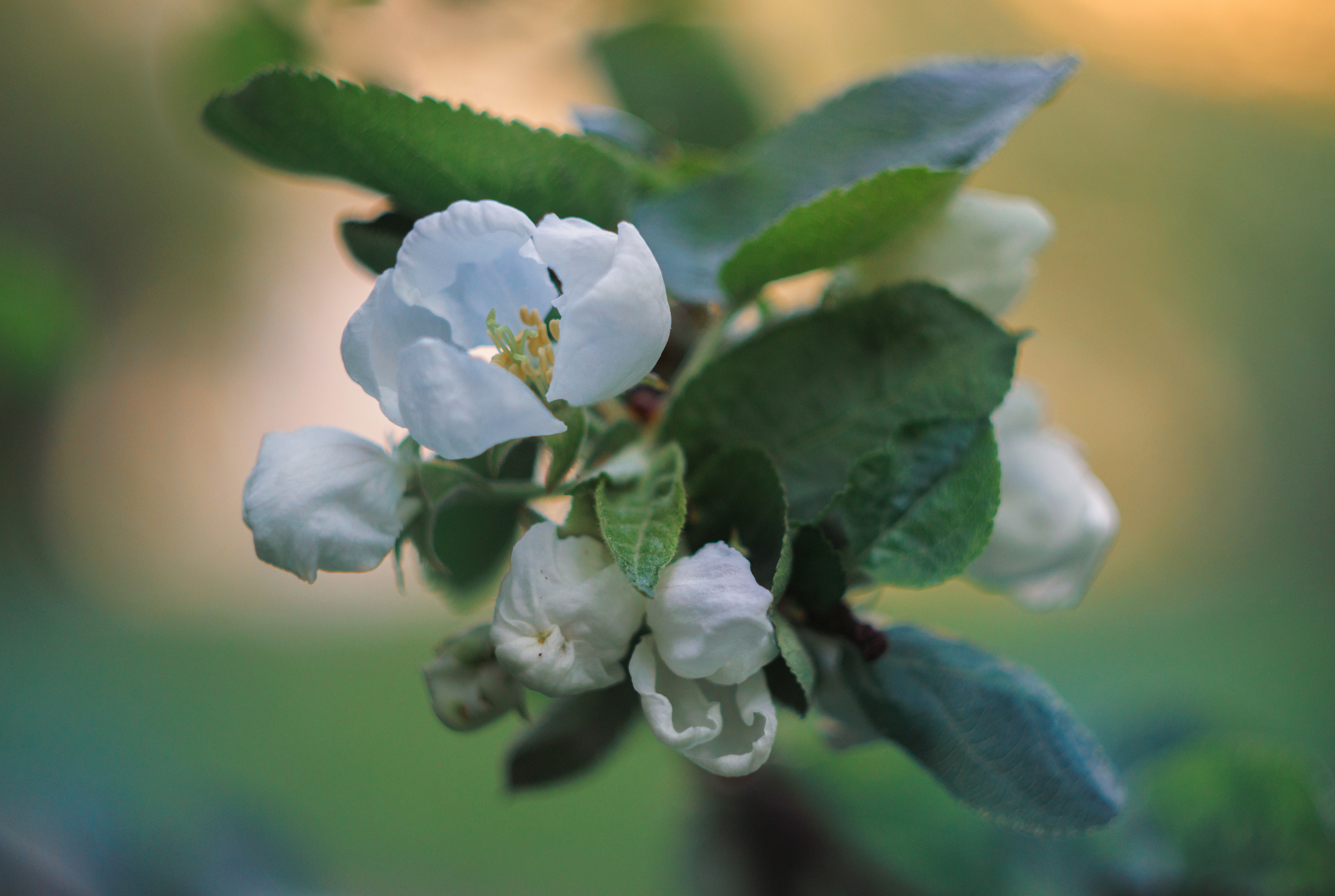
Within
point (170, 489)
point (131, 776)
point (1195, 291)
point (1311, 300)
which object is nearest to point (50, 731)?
point (131, 776)

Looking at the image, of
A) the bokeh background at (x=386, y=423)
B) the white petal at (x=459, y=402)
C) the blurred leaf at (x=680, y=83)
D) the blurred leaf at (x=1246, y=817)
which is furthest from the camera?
the bokeh background at (x=386, y=423)

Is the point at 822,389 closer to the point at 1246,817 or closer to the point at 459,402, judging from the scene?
the point at 459,402

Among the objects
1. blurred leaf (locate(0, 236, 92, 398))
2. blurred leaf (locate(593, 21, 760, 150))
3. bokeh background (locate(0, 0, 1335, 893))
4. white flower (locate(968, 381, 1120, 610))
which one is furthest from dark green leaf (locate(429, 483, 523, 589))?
blurred leaf (locate(0, 236, 92, 398))

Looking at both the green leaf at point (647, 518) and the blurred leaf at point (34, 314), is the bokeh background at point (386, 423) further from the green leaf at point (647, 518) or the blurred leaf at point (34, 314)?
the green leaf at point (647, 518)

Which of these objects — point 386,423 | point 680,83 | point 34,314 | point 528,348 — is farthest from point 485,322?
point 34,314

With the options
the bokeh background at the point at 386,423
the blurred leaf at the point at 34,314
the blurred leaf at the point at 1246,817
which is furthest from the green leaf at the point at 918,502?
the blurred leaf at the point at 34,314

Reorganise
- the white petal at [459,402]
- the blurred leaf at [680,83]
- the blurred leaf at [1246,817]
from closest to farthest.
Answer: the white petal at [459,402] < the blurred leaf at [1246,817] < the blurred leaf at [680,83]
